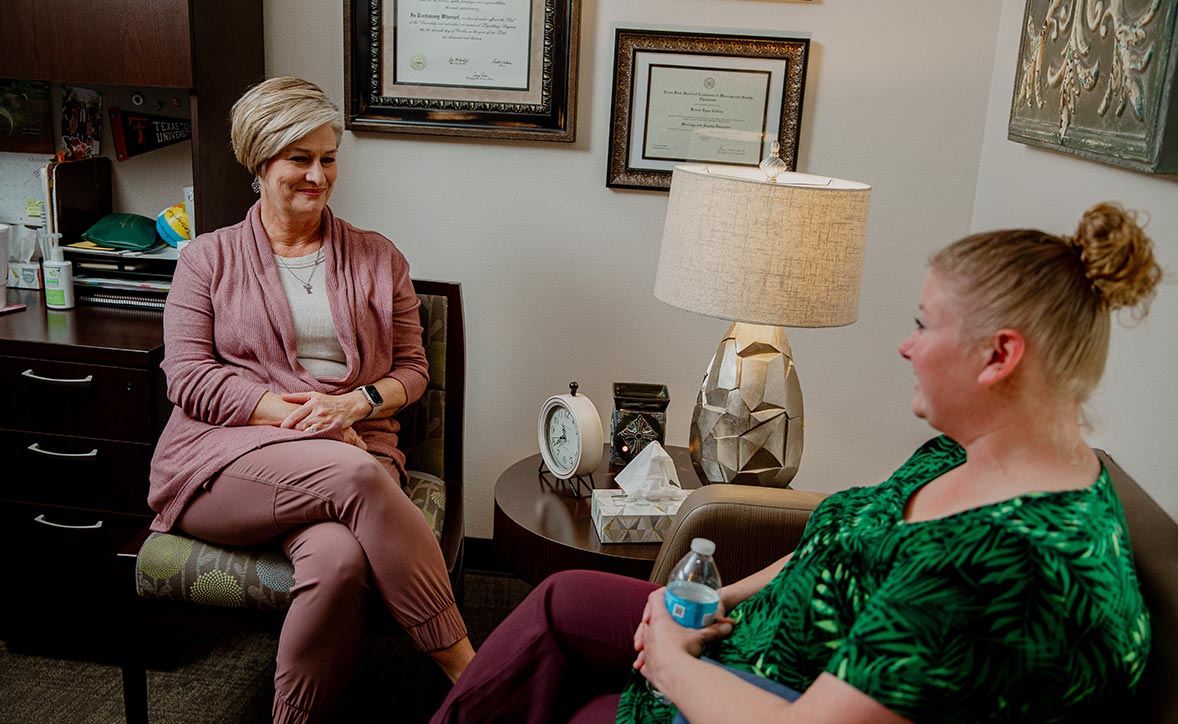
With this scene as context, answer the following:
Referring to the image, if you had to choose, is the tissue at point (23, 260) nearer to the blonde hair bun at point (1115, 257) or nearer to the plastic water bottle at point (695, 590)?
the plastic water bottle at point (695, 590)

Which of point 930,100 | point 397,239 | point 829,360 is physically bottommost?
point 829,360

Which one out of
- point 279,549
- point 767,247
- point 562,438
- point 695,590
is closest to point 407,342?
point 562,438

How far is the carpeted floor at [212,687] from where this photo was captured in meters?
2.18

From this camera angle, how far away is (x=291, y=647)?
179cm

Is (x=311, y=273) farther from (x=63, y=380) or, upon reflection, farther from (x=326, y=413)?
(x=63, y=380)

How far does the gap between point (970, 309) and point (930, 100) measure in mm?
1581

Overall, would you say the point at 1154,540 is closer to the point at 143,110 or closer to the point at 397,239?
the point at 397,239

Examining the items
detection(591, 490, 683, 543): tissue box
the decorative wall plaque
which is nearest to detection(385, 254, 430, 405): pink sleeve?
detection(591, 490, 683, 543): tissue box

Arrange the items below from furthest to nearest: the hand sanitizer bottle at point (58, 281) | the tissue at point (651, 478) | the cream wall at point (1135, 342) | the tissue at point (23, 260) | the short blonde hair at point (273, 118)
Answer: the tissue at point (23, 260), the hand sanitizer bottle at point (58, 281), the short blonde hair at point (273, 118), the tissue at point (651, 478), the cream wall at point (1135, 342)

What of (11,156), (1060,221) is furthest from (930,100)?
(11,156)

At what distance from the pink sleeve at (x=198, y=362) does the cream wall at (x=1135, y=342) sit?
1.54 metres

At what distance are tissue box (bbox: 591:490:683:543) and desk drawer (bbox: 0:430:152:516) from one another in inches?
41.2

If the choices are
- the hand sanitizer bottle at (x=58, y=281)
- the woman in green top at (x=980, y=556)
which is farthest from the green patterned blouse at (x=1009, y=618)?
the hand sanitizer bottle at (x=58, y=281)

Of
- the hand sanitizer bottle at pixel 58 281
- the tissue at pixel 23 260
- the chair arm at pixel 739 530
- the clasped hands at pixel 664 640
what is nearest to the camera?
the clasped hands at pixel 664 640
